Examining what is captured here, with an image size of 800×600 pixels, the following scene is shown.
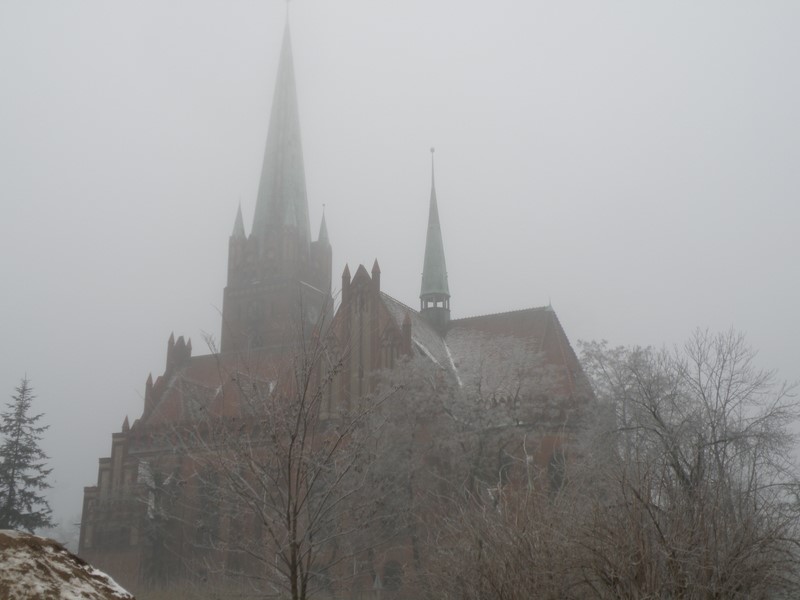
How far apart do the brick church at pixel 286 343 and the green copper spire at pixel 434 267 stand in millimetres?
65

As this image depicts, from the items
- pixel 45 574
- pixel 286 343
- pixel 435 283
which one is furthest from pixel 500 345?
pixel 45 574

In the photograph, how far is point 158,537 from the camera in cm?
4272

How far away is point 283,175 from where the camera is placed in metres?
60.6

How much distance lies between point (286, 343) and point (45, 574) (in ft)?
75.6

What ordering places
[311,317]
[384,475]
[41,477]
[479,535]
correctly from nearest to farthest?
[479,535] → [384,475] → [41,477] → [311,317]

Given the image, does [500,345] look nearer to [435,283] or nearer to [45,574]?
[435,283]

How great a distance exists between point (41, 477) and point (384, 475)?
19324 mm

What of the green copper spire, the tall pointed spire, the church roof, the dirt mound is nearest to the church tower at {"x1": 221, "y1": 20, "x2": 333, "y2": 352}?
the tall pointed spire

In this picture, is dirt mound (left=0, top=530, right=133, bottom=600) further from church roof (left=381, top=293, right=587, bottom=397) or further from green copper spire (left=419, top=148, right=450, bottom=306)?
green copper spire (left=419, top=148, right=450, bottom=306)

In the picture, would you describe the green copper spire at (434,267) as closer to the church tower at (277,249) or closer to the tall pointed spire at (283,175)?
the church tower at (277,249)

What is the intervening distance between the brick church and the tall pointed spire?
0.08m

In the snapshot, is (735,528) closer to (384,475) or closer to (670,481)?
(670,481)

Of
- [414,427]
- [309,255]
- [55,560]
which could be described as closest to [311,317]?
[309,255]

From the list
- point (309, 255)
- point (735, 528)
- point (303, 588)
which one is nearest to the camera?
point (303, 588)
